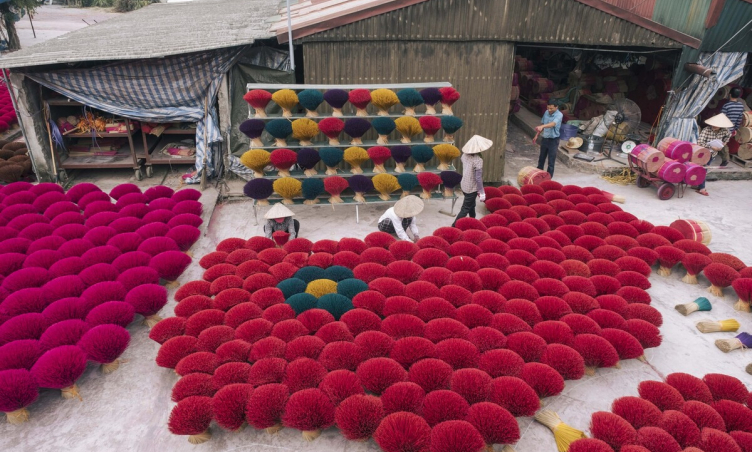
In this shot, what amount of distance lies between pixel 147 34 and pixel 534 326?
9.69 m

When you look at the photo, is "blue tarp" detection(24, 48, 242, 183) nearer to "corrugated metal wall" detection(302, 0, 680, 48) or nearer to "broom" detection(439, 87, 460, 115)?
"corrugated metal wall" detection(302, 0, 680, 48)

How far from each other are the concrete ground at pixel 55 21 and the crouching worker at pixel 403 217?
982 inches

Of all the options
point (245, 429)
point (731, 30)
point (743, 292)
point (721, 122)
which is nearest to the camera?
point (245, 429)

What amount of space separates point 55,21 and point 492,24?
1323 inches

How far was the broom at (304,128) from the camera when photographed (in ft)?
22.8

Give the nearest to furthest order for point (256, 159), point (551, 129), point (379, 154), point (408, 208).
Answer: point (408, 208), point (256, 159), point (379, 154), point (551, 129)

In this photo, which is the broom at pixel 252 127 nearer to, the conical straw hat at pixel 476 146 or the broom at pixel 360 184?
the broom at pixel 360 184

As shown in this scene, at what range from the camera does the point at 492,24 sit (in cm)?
754

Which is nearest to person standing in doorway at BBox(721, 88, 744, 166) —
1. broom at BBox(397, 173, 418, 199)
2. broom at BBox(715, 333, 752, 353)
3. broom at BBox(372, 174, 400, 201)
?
broom at BBox(715, 333, 752, 353)

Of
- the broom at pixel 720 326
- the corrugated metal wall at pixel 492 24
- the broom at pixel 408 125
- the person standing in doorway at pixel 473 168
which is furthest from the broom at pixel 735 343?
the corrugated metal wall at pixel 492 24

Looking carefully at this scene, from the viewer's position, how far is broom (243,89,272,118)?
6.84 metres

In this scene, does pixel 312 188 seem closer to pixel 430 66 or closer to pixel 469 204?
pixel 469 204

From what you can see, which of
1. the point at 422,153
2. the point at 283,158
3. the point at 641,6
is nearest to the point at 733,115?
the point at 641,6

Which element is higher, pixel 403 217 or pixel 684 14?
pixel 684 14
